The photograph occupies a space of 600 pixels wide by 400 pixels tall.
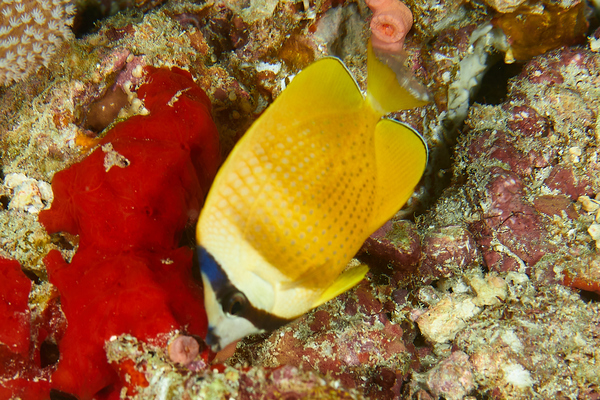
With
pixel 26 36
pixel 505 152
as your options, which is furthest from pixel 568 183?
pixel 26 36

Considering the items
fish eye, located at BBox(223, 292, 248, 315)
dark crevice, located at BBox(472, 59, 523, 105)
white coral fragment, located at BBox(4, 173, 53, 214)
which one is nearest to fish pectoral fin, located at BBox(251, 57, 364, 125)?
fish eye, located at BBox(223, 292, 248, 315)

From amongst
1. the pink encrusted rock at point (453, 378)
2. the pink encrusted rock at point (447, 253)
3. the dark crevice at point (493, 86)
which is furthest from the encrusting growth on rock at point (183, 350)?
the dark crevice at point (493, 86)

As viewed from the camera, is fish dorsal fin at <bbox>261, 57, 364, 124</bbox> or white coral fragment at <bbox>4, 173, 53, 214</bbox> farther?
white coral fragment at <bbox>4, 173, 53, 214</bbox>

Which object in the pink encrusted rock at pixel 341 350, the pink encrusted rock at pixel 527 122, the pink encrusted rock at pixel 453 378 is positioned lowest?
the pink encrusted rock at pixel 341 350

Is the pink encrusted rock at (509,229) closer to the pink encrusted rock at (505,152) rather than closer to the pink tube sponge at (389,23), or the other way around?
the pink encrusted rock at (505,152)

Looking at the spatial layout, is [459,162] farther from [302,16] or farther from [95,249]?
[95,249]

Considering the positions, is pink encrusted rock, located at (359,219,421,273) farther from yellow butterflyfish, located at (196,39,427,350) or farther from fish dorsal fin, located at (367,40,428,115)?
fish dorsal fin, located at (367,40,428,115)
